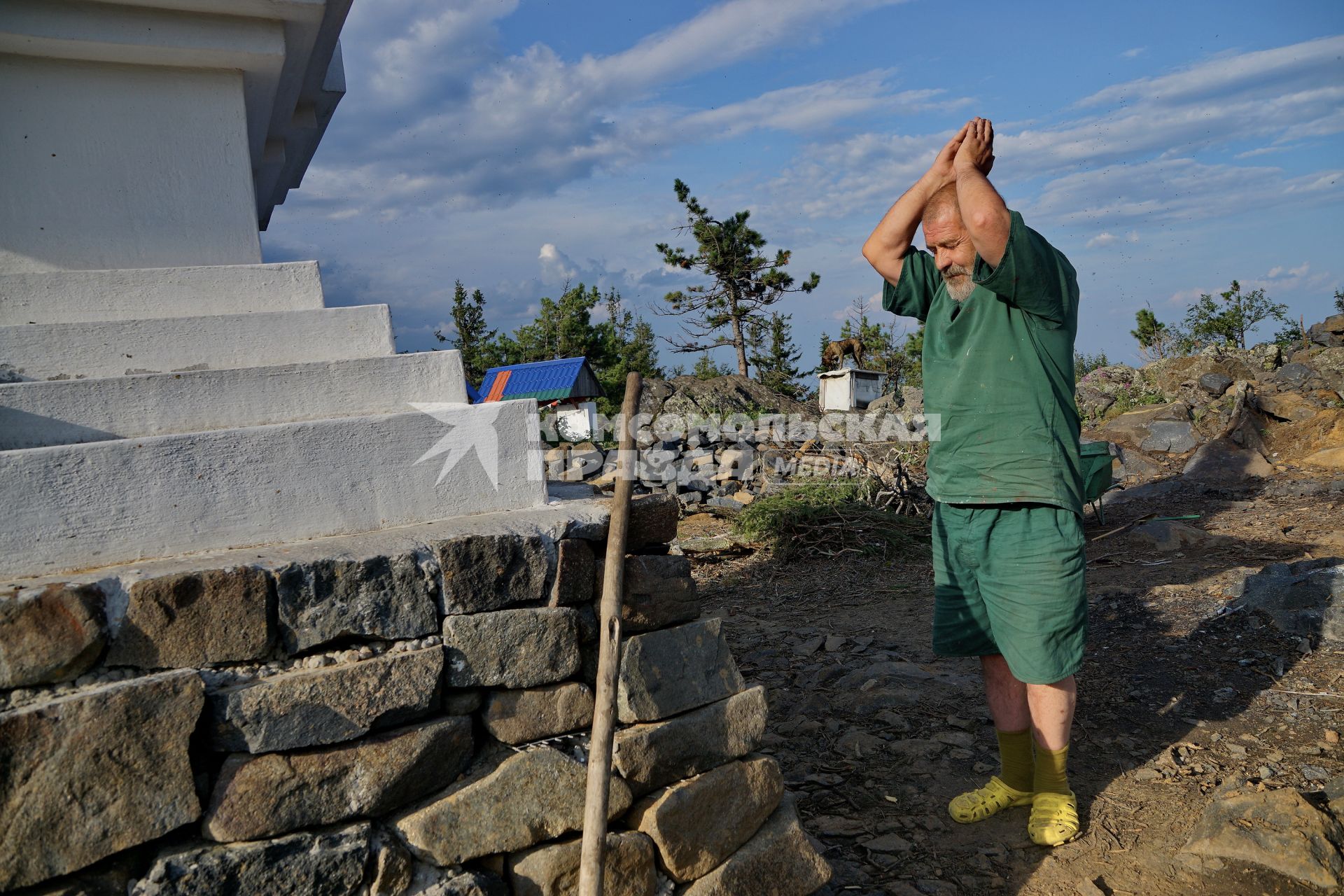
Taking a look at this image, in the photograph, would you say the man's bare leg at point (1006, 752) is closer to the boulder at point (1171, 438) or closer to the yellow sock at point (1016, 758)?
the yellow sock at point (1016, 758)

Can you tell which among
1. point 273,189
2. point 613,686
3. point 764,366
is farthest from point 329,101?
point 764,366

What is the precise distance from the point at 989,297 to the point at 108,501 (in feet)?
7.88

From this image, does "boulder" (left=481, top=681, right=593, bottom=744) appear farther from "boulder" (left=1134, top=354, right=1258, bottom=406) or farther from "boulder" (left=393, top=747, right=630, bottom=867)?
"boulder" (left=1134, top=354, right=1258, bottom=406)

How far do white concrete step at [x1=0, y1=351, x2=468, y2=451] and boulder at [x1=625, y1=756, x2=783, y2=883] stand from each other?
121cm

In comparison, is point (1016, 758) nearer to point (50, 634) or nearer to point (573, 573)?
point (573, 573)

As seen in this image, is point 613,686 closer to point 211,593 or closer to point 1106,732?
point 211,593

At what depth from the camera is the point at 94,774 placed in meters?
1.58

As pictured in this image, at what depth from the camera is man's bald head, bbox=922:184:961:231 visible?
8.66 ft

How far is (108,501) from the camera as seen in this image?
1930 mm

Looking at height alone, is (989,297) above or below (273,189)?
below

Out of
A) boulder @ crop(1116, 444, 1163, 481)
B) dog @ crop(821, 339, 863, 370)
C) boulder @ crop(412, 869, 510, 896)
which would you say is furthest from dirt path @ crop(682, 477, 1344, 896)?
dog @ crop(821, 339, 863, 370)

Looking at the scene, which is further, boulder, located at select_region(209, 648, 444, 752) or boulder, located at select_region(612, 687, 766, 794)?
boulder, located at select_region(612, 687, 766, 794)

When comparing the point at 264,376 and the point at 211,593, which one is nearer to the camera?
the point at 211,593

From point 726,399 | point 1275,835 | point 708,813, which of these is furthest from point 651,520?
point 726,399
